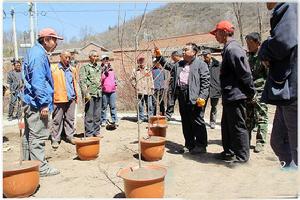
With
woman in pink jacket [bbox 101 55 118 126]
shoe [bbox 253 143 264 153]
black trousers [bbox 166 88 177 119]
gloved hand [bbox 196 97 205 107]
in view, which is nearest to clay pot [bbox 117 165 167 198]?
gloved hand [bbox 196 97 205 107]

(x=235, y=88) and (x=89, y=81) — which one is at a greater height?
(x=89, y=81)

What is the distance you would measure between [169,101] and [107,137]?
266cm

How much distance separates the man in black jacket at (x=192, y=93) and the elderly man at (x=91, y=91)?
5.87 feet

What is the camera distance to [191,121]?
5.12m

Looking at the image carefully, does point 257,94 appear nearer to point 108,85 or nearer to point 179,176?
point 179,176

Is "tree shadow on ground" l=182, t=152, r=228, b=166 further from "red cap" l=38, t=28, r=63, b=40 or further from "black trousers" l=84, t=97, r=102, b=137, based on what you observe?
"red cap" l=38, t=28, r=63, b=40

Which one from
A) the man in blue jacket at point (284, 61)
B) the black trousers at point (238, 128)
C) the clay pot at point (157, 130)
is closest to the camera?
the man in blue jacket at point (284, 61)

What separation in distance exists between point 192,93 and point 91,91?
2.20m

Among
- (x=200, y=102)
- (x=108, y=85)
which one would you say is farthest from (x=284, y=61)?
(x=108, y=85)

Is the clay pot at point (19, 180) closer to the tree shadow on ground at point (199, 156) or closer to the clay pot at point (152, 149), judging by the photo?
the clay pot at point (152, 149)

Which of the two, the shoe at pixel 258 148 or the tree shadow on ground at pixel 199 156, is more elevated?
the shoe at pixel 258 148

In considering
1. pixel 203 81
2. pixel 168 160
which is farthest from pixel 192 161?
pixel 203 81

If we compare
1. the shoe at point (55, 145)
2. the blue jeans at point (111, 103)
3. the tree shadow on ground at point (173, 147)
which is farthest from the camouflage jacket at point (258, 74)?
the blue jeans at point (111, 103)

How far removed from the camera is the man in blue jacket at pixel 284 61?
270cm
